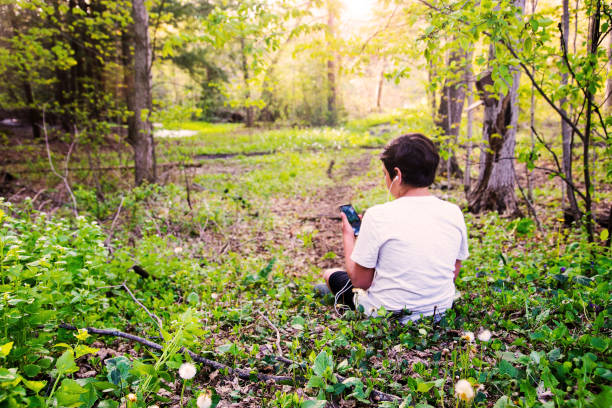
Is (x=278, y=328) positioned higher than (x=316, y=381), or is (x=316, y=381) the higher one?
(x=316, y=381)

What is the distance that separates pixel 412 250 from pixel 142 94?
703cm

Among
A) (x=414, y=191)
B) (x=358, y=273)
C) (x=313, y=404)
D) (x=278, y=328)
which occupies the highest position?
(x=414, y=191)

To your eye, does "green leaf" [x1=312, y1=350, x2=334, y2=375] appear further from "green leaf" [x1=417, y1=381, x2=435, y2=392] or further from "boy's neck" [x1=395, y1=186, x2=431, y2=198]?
"boy's neck" [x1=395, y1=186, x2=431, y2=198]

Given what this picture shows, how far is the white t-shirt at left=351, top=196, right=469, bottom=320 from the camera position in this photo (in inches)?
91.4

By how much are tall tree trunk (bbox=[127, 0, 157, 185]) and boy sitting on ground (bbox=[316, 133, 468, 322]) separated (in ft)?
18.6

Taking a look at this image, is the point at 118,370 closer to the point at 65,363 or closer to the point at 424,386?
the point at 65,363

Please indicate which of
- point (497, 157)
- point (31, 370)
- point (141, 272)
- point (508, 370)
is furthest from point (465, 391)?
point (497, 157)

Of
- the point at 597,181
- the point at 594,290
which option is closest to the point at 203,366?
the point at 594,290

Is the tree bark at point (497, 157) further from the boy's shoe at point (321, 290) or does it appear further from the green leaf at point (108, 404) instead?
the green leaf at point (108, 404)

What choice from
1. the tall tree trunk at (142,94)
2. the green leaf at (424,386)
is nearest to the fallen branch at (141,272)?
the green leaf at (424,386)

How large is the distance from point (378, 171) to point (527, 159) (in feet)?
23.0

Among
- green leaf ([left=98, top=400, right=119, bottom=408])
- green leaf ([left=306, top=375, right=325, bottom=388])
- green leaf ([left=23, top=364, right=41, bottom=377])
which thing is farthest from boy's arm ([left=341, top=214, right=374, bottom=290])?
green leaf ([left=23, top=364, right=41, bottom=377])

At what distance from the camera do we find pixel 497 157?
5.25 m

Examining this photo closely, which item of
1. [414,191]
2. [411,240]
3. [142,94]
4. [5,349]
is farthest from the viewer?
[142,94]
